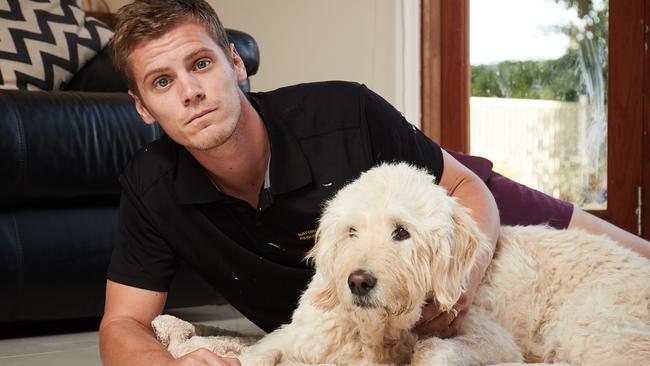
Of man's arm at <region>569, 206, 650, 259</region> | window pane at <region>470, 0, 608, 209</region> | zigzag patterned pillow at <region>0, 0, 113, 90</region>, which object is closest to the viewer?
man's arm at <region>569, 206, 650, 259</region>

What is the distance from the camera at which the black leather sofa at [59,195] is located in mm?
3230

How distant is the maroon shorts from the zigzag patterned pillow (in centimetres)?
205

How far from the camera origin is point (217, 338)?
2258 mm

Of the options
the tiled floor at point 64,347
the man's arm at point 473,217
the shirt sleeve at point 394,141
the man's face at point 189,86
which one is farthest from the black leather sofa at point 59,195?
the man's arm at point 473,217

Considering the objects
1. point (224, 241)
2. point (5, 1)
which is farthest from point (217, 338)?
point (5, 1)

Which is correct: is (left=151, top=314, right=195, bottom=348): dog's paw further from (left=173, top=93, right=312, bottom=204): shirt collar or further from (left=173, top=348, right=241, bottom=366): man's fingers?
(left=173, top=348, right=241, bottom=366): man's fingers

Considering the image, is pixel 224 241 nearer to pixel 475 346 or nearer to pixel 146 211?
pixel 146 211

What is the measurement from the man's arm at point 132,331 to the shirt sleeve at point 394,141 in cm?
70

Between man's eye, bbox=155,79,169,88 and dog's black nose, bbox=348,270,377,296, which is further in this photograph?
man's eye, bbox=155,79,169,88

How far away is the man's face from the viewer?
2080mm

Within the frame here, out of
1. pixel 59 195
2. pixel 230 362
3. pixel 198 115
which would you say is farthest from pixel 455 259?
pixel 59 195

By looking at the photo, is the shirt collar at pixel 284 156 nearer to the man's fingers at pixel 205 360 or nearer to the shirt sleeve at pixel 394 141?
the shirt sleeve at pixel 394 141

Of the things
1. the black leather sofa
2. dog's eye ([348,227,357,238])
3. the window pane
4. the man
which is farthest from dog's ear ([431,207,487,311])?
the window pane

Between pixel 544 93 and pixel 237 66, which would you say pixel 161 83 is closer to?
pixel 237 66
